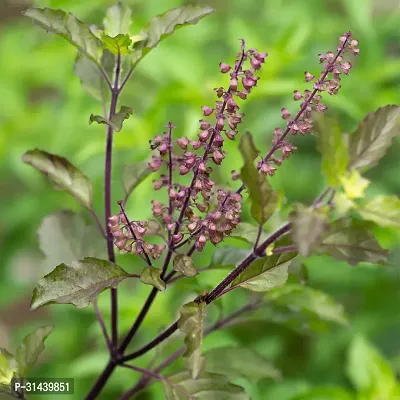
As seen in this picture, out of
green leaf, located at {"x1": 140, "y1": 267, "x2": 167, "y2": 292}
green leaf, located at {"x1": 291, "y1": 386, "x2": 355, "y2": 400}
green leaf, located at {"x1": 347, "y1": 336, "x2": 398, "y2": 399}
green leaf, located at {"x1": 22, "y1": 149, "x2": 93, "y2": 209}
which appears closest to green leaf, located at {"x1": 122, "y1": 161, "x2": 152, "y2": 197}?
green leaf, located at {"x1": 22, "y1": 149, "x2": 93, "y2": 209}

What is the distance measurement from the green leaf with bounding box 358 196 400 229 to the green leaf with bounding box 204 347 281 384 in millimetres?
248

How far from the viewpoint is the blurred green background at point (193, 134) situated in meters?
1.08

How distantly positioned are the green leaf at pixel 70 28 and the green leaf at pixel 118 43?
0.02 meters

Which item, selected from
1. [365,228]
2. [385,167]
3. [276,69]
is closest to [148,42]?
[365,228]

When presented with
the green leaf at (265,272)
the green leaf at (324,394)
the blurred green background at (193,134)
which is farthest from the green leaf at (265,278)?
the blurred green background at (193,134)

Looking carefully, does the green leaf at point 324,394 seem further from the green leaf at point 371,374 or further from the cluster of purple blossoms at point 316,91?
the cluster of purple blossoms at point 316,91

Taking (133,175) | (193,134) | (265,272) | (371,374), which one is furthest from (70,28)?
(371,374)

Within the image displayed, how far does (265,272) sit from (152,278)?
0.28 feet

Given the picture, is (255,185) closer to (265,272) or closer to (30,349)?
(265,272)

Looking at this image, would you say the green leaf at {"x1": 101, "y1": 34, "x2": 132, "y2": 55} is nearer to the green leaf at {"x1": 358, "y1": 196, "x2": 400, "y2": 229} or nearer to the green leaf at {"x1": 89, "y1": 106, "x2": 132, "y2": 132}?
the green leaf at {"x1": 89, "y1": 106, "x2": 132, "y2": 132}

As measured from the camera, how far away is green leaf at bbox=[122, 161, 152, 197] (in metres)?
0.59

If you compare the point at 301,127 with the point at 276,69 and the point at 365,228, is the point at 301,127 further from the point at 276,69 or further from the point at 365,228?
the point at 276,69

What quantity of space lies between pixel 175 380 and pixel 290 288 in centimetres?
19

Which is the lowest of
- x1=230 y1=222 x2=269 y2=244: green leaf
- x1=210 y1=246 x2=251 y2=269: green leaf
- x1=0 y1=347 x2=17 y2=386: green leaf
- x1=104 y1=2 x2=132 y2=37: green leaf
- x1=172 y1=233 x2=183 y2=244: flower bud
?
x1=0 y1=347 x2=17 y2=386: green leaf
